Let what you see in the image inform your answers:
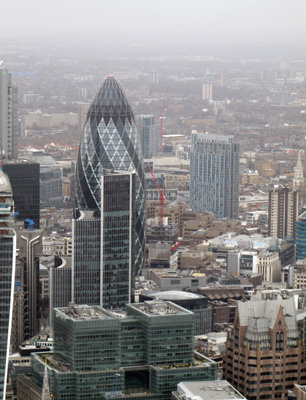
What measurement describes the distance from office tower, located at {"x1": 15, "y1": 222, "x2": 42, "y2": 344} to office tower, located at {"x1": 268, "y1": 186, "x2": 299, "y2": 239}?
362 inches

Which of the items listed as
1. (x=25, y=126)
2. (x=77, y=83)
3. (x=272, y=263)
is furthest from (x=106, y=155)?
(x=25, y=126)

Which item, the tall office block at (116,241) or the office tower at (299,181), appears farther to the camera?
the office tower at (299,181)

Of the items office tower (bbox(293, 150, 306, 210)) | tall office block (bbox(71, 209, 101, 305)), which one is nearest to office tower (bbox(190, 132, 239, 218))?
office tower (bbox(293, 150, 306, 210))

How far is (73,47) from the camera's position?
28188 mm

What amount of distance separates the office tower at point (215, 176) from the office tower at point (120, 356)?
19.1m

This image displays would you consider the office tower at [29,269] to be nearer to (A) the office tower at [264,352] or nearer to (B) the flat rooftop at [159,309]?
(B) the flat rooftop at [159,309]

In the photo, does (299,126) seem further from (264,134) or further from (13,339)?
(13,339)

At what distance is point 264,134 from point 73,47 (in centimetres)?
1371

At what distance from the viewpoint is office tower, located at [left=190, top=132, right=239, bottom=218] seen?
121ft

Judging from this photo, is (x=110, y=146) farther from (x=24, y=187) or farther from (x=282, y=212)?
(x=282, y=212)

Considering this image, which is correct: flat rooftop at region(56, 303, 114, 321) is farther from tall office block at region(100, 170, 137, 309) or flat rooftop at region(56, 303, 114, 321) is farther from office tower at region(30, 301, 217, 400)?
tall office block at region(100, 170, 137, 309)

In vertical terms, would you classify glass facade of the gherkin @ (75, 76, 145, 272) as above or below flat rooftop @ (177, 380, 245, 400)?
above

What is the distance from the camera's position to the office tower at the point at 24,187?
2553 cm

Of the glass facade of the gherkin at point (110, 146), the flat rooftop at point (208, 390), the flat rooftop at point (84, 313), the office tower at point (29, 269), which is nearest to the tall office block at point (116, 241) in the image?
the office tower at point (29, 269)
